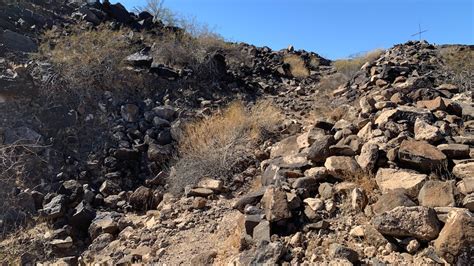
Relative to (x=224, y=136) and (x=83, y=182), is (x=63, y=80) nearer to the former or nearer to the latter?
(x=83, y=182)

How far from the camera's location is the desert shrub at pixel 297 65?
37.1ft

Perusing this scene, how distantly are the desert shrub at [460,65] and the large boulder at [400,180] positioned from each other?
3792mm

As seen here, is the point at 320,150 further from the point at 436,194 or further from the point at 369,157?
the point at 436,194

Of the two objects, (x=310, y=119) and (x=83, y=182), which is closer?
(x=83, y=182)

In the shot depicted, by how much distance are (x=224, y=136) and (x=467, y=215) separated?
361 cm

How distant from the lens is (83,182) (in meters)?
5.93

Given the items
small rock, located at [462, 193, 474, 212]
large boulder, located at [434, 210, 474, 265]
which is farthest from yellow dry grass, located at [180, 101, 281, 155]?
large boulder, located at [434, 210, 474, 265]

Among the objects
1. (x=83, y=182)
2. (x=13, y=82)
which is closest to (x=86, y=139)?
(x=83, y=182)

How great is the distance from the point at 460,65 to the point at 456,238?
6.76 meters

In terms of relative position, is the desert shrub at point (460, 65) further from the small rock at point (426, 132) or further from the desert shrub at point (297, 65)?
the desert shrub at point (297, 65)

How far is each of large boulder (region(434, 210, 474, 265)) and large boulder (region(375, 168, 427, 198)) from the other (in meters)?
0.65

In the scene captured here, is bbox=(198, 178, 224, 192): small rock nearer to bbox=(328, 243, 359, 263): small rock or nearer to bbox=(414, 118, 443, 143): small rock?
bbox=(328, 243, 359, 263): small rock

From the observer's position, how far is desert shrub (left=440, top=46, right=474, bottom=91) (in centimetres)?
745

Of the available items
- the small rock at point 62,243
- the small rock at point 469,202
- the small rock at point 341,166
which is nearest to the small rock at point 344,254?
the small rock at point 469,202
